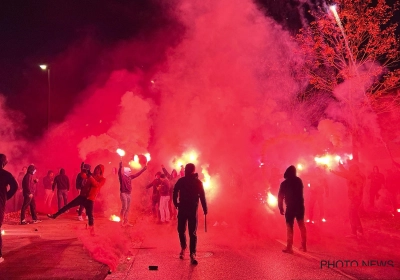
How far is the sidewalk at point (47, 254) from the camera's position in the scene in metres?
5.36

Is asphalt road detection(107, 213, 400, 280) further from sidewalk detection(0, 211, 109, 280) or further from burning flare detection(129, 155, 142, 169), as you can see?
burning flare detection(129, 155, 142, 169)

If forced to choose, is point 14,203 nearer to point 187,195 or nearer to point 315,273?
point 187,195

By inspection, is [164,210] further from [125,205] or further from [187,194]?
[187,194]

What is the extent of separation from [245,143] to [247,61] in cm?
367

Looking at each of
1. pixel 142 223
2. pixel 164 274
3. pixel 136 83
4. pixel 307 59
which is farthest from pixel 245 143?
pixel 164 274

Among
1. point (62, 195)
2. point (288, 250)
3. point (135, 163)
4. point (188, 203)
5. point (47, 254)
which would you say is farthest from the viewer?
point (135, 163)

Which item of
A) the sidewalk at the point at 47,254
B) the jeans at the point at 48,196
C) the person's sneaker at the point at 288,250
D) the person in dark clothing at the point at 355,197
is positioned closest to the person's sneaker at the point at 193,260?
the sidewalk at the point at 47,254

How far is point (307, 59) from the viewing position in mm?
16688

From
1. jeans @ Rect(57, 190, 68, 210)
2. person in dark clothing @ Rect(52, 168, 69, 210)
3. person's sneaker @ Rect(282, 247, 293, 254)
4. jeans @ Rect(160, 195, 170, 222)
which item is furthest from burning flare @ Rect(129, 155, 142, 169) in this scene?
person's sneaker @ Rect(282, 247, 293, 254)

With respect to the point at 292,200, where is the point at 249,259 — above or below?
below

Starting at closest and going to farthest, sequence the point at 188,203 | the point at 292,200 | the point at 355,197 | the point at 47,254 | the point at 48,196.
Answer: the point at 47,254
the point at 188,203
the point at 292,200
the point at 355,197
the point at 48,196

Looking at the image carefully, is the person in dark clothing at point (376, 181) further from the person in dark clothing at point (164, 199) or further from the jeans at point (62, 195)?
→ the jeans at point (62, 195)

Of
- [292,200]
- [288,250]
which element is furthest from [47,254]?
[292,200]

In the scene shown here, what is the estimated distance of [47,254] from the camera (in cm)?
654
